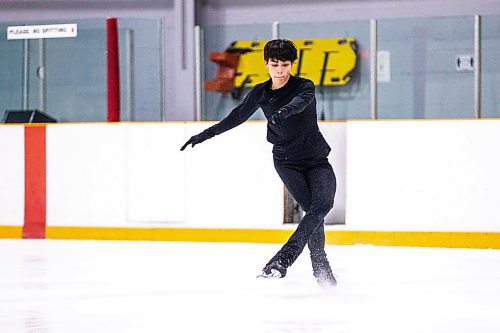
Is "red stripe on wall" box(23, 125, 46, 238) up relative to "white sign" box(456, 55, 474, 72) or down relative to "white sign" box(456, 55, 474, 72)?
down

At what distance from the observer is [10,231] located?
24.6 ft

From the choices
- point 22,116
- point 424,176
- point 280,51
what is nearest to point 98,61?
point 22,116

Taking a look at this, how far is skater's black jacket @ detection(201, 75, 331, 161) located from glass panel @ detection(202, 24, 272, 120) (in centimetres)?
459

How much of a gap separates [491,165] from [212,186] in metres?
2.07

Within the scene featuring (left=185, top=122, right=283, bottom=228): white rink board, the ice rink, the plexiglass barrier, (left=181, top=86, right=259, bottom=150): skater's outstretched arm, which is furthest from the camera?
the plexiglass barrier

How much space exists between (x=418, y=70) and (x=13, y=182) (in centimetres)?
536

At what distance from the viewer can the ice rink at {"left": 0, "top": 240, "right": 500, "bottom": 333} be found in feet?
11.1

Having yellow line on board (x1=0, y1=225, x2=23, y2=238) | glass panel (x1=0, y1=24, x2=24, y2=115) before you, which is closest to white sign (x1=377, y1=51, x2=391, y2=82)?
glass panel (x1=0, y1=24, x2=24, y2=115)

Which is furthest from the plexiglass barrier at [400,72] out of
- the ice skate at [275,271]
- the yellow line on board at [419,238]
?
the ice skate at [275,271]

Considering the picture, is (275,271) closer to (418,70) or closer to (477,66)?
(477,66)

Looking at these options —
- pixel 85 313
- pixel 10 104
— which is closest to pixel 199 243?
pixel 10 104

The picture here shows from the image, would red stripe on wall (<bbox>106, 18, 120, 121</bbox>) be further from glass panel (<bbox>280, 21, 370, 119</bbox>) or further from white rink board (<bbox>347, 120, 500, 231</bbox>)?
glass panel (<bbox>280, 21, 370, 119</bbox>)

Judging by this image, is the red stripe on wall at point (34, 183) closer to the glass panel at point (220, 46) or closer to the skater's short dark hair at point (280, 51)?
the glass panel at point (220, 46)

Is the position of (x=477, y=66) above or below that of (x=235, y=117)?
above
